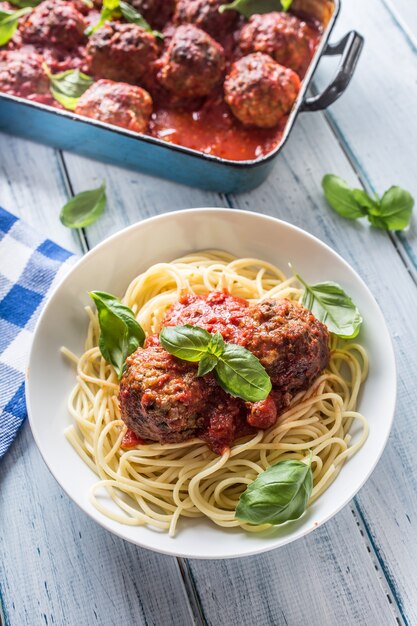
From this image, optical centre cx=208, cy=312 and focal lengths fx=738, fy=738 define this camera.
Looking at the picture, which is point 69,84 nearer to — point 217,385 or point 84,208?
point 84,208

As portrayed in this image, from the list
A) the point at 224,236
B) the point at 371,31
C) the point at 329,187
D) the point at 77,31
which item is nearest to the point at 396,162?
the point at 329,187

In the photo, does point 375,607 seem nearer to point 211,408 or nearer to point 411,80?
point 211,408

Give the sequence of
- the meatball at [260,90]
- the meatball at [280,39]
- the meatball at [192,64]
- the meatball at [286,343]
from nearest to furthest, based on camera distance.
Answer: the meatball at [286,343] < the meatball at [260,90] < the meatball at [192,64] < the meatball at [280,39]

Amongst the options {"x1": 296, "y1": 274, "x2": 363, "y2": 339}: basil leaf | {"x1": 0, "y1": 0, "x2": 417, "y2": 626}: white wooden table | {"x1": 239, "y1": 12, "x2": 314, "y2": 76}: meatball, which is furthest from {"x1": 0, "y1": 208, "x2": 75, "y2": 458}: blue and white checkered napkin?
{"x1": 239, "y1": 12, "x2": 314, "y2": 76}: meatball

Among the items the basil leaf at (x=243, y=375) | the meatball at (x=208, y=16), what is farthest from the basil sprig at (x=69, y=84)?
the basil leaf at (x=243, y=375)

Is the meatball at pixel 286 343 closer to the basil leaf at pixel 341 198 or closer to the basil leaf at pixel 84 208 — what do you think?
the basil leaf at pixel 341 198

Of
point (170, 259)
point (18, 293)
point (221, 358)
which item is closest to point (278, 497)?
point (221, 358)

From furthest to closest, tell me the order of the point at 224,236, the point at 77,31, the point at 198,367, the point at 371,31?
the point at 371,31
the point at 77,31
the point at 224,236
the point at 198,367
